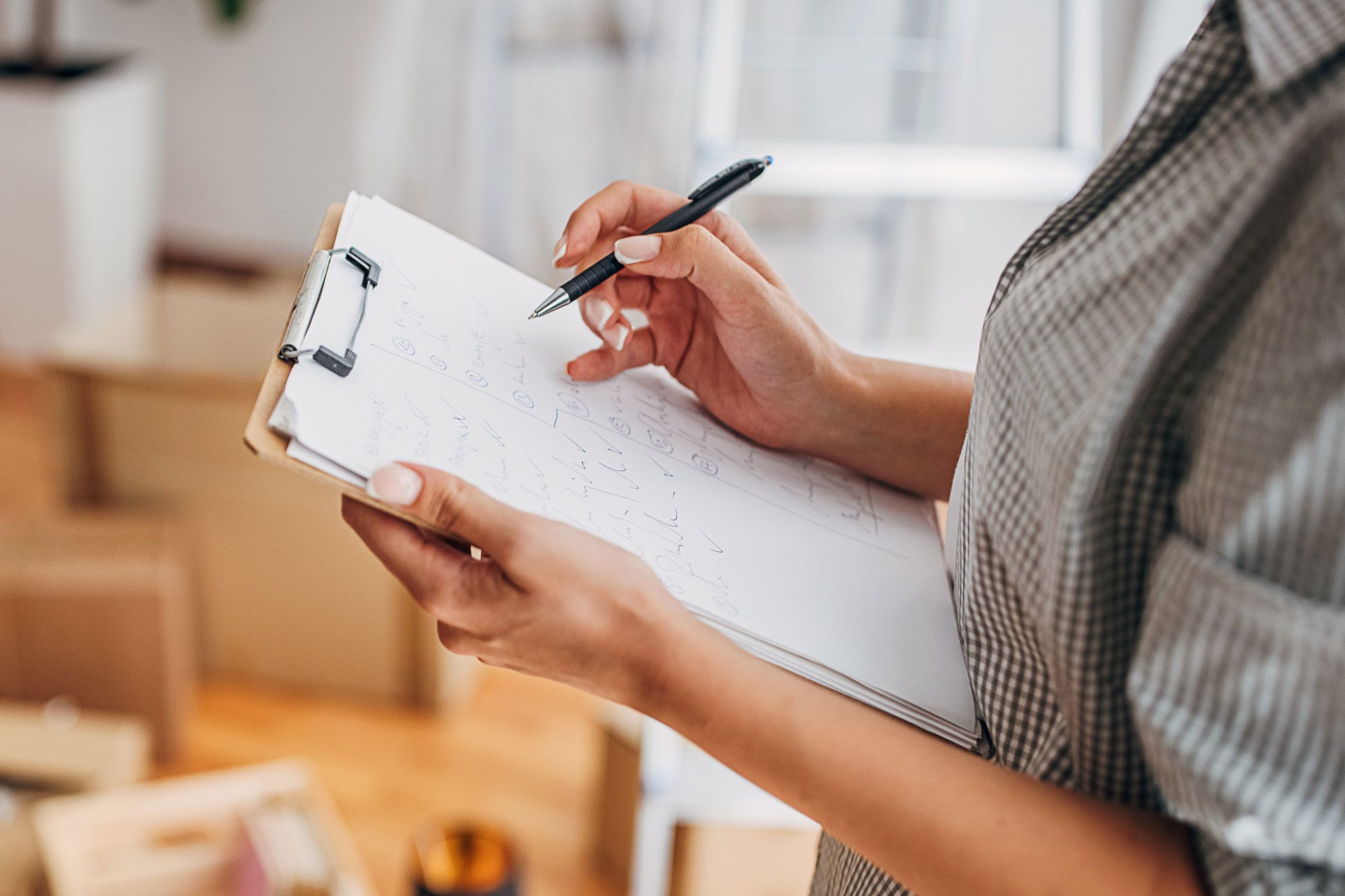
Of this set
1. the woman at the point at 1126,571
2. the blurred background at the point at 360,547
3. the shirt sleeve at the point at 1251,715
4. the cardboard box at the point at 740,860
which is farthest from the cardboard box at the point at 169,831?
the shirt sleeve at the point at 1251,715

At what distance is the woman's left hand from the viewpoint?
42 centimetres

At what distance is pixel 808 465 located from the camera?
0.60 m

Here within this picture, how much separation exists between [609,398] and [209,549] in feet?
4.24

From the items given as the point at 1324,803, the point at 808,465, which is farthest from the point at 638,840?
the point at 1324,803

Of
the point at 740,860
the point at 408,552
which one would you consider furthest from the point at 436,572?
the point at 740,860

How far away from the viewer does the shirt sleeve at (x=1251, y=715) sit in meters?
0.31

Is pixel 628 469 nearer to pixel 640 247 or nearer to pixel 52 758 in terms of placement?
pixel 640 247

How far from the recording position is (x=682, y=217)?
608 mm

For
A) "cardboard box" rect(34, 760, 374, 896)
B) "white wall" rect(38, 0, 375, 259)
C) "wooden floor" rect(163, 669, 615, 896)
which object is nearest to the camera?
"cardboard box" rect(34, 760, 374, 896)

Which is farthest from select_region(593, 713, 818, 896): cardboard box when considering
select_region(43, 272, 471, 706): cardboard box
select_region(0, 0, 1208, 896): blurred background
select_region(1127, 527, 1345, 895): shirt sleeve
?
select_region(1127, 527, 1345, 895): shirt sleeve

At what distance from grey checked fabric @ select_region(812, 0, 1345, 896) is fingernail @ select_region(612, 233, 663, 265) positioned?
20cm

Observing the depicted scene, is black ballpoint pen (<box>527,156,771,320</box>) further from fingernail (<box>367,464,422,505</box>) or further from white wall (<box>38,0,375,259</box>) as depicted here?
white wall (<box>38,0,375,259</box>)

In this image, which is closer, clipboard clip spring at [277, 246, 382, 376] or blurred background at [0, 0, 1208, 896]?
clipboard clip spring at [277, 246, 382, 376]

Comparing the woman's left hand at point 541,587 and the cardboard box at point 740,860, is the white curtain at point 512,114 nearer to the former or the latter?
the cardboard box at point 740,860
